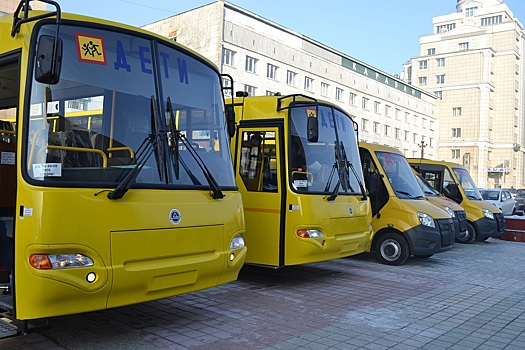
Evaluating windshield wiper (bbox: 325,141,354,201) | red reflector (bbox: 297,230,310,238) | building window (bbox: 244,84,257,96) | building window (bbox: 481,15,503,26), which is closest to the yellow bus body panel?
red reflector (bbox: 297,230,310,238)

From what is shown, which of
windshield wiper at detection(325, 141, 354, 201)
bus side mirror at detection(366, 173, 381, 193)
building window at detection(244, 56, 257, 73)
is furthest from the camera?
building window at detection(244, 56, 257, 73)

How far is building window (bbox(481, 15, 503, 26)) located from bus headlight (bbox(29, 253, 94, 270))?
99324 millimetres

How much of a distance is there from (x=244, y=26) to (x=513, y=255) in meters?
37.4

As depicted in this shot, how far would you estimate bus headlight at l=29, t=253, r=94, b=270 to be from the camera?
4.01 metres

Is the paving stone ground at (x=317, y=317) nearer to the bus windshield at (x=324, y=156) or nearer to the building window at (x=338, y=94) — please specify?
the bus windshield at (x=324, y=156)

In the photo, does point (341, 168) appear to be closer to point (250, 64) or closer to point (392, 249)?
point (392, 249)

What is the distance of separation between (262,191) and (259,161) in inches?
19.1

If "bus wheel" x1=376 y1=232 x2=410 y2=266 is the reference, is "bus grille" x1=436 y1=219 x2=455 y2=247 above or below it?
above

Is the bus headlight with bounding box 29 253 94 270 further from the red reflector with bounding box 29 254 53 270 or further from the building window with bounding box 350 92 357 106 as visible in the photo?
the building window with bounding box 350 92 357 106

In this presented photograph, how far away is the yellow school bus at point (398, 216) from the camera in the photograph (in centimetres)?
1011

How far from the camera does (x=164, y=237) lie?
15.5 feet

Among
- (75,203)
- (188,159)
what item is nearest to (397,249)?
(188,159)

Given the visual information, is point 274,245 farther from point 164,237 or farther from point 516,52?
point 516,52

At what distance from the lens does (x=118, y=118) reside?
15.5 ft
